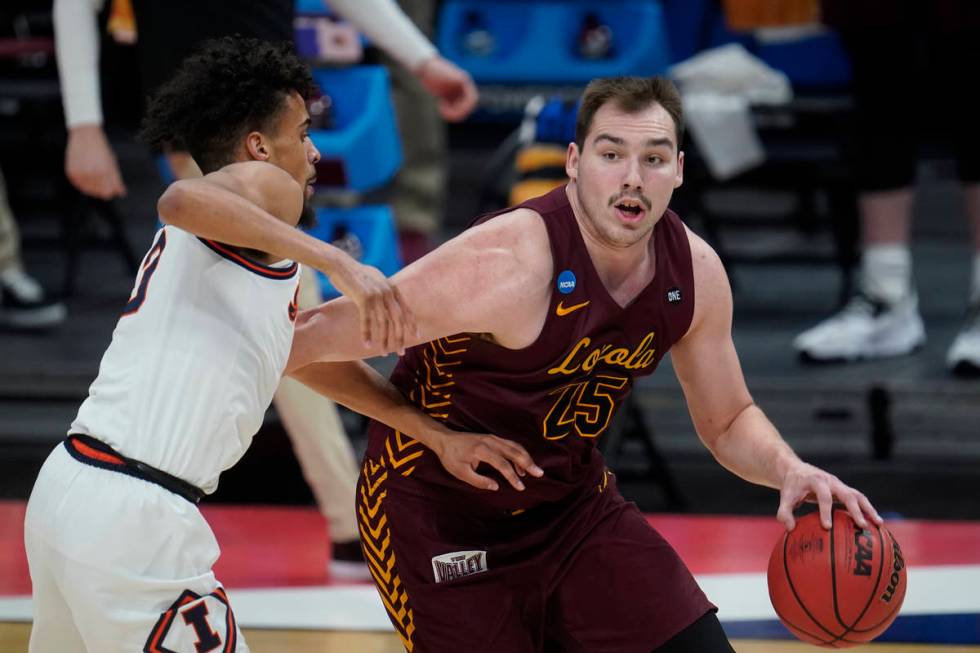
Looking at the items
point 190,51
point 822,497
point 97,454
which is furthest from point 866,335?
point 97,454

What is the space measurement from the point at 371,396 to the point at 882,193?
305cm

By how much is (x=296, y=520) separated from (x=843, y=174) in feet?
9.35

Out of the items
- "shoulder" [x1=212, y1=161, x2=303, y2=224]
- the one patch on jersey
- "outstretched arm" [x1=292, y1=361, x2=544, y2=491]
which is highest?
"shoulder" [x1=212, y1=161, x2=303, y2=224]

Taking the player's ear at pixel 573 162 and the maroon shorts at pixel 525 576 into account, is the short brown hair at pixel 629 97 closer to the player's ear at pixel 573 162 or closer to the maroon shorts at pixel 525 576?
the player's ear at pixel 573 162

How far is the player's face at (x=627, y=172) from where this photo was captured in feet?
9.53

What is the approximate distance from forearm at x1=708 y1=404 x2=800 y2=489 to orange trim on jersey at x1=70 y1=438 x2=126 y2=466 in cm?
125

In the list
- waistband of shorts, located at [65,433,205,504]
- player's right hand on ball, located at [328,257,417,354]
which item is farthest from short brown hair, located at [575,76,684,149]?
waistband of shorts, located at [65,433,205,504]

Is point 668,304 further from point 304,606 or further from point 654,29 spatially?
point 654,29

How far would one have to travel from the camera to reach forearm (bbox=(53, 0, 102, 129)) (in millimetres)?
4066

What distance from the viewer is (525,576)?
3.05 meters

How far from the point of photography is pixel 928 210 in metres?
7.71

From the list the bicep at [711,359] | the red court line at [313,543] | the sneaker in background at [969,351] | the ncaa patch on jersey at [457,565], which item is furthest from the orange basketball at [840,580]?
the sneaker in background at [969,351]

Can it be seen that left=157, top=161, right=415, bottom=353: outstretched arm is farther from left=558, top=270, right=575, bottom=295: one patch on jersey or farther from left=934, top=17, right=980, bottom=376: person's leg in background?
left=934, top=17, right=980, bottom=376: person's leg in background

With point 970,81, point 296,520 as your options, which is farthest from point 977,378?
point 296,520
